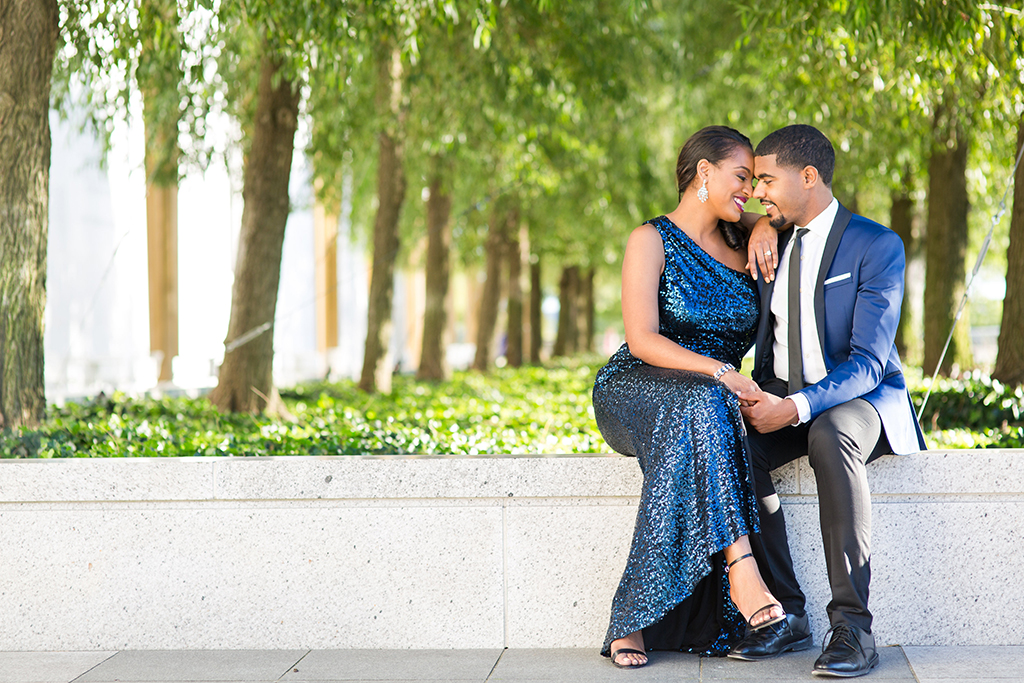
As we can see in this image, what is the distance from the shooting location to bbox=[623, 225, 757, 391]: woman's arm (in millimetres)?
3912

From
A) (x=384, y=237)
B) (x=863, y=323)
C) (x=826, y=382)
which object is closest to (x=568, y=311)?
(x=384, y=237)

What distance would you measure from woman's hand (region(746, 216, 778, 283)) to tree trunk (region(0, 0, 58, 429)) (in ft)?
12.3

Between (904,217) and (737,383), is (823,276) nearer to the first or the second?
(737,383)

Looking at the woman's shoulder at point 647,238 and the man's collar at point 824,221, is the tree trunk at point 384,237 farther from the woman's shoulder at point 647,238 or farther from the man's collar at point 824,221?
the man's collar at point 824,221

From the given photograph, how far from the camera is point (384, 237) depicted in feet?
39.7

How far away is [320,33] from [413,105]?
184 inches

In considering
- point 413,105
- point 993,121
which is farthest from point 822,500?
point 413,105

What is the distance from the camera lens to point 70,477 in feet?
14.0

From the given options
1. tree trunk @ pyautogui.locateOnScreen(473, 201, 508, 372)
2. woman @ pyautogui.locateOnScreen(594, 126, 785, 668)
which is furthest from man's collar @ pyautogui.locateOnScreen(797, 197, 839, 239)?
tree trunk @ pyautogui.locateOnScreen(473, 201, 508, 372)

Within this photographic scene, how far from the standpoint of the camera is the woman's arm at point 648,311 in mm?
3912

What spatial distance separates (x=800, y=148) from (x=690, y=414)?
1.17 meters

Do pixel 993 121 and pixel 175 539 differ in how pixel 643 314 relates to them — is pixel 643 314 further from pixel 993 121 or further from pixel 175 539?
pixel 993 121

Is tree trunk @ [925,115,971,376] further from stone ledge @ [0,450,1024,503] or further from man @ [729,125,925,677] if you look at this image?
man @ [729,125,925,677]

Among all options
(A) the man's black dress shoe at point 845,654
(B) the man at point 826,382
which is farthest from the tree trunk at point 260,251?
(A) the man's black dress shoe at point 845,654
